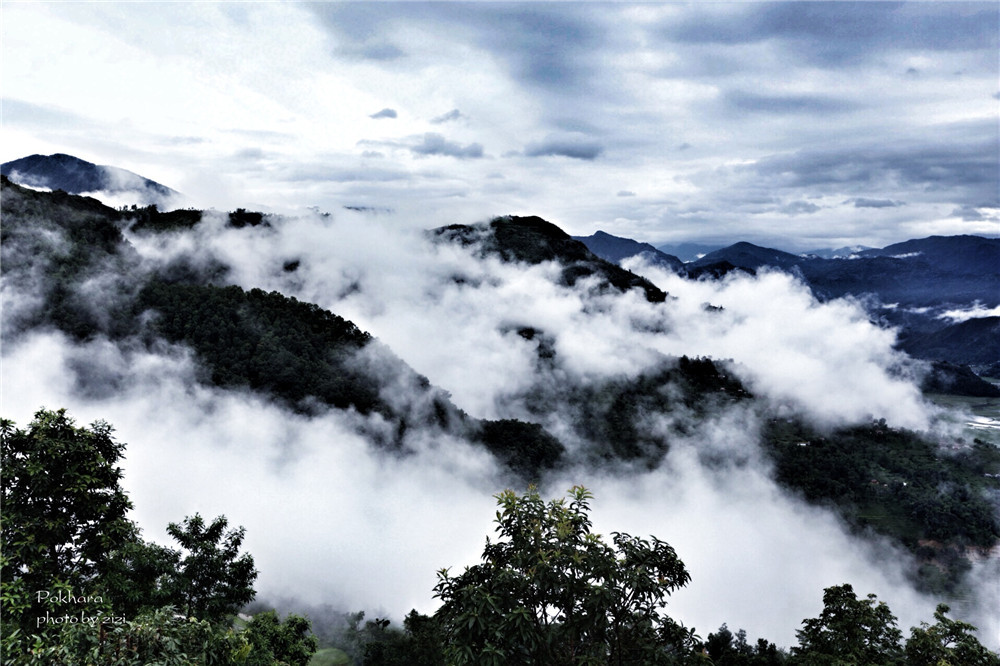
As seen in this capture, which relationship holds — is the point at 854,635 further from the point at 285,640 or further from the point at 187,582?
Result: the point at 187,582

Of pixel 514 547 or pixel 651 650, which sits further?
pixel 514 547

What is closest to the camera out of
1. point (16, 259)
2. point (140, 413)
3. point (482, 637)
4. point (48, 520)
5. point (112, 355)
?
point (482, 637)

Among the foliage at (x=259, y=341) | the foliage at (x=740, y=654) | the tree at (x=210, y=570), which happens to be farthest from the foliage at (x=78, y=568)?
the foliage at (x=259, y=341)

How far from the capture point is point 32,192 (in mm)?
135125

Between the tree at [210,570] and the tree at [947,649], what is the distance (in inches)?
1122

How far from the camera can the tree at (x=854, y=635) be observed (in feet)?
80.6

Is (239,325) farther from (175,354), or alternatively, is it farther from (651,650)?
(651,650)

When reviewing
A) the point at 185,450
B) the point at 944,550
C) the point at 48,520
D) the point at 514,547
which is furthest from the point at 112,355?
the point at 944,550

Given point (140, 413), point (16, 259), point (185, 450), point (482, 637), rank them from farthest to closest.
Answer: point (185, 450) → point (140, 413) → point (16, 259) → point (482, 637)

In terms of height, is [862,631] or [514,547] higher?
[514,547]

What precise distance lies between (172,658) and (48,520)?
26.8ft

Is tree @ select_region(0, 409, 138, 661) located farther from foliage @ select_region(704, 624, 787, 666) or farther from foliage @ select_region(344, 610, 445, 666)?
foliage @ select_region(344, 610, 445, 666)

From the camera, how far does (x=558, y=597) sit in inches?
474

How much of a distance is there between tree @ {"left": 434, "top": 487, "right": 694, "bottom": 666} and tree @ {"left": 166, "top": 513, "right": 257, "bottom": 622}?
625 inches
